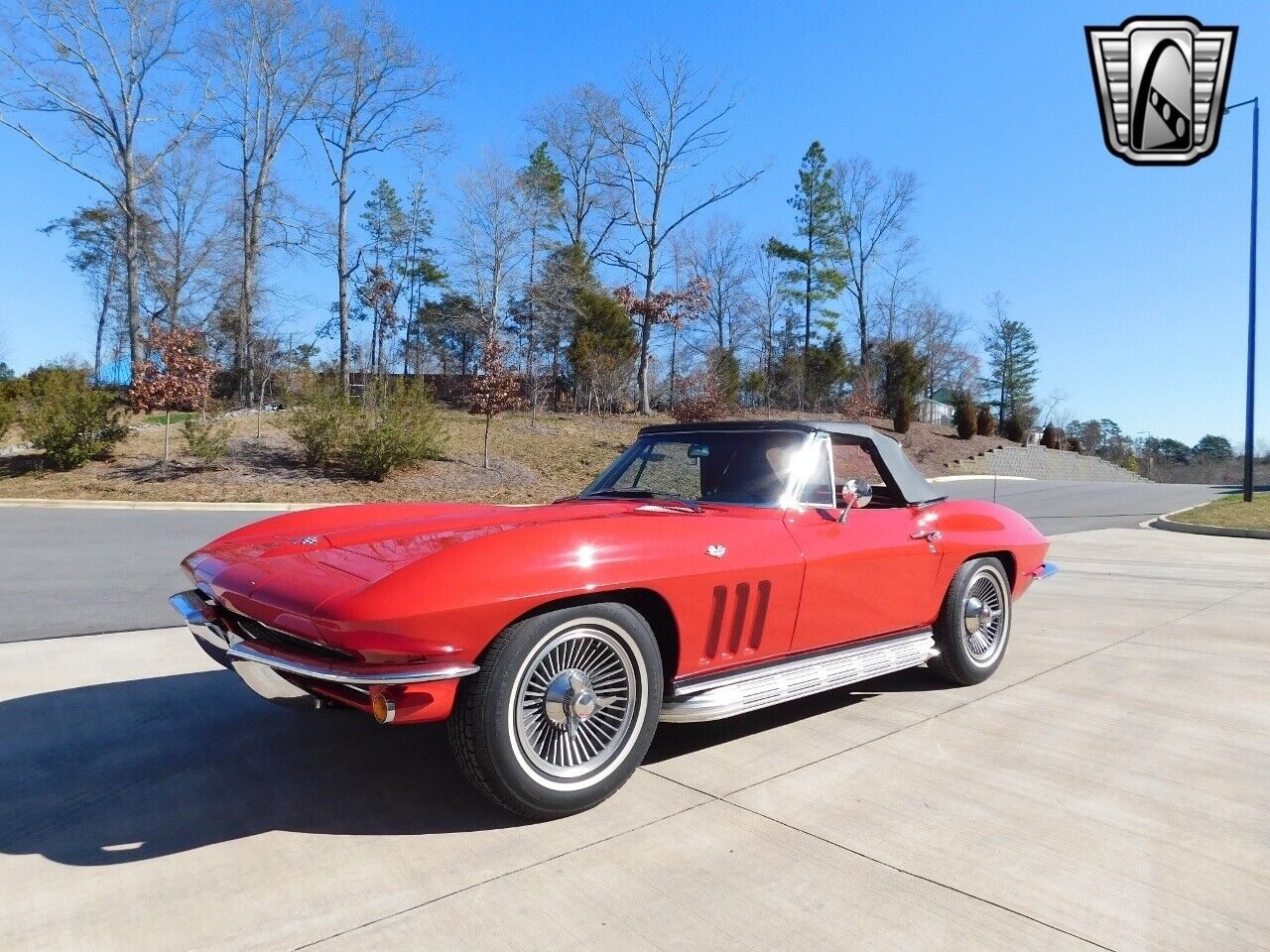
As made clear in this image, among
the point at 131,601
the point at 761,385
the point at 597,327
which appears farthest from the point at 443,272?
the point at 131,601

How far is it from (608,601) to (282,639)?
1.09 m

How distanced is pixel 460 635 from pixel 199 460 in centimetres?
1887

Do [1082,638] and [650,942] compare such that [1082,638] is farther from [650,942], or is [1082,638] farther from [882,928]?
[650,942]

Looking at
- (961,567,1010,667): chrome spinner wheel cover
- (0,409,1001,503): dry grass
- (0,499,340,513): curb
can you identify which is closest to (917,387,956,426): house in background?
(0,409,1001,503): dry grass

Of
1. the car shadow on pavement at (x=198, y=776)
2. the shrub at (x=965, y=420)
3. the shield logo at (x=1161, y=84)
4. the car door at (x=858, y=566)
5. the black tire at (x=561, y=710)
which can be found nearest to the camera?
the black tire at (x=561, y=710)

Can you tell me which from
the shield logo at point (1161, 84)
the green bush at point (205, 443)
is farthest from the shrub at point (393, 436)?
the shield logo at point (1161, 84)

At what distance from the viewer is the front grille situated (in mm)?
2564

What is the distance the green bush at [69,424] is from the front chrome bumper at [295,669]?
1872 cm

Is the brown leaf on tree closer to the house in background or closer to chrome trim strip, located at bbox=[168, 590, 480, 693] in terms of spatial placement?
chrome trim strip, located at bbox=[168, 590, 480, 693]

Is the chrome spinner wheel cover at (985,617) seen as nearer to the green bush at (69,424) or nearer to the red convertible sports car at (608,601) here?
the red convertible sports car at (608,601)

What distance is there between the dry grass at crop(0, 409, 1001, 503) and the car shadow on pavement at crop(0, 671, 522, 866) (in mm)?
13292

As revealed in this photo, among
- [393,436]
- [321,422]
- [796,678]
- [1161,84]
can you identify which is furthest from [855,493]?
[321,422]

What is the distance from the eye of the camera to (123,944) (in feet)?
6.68

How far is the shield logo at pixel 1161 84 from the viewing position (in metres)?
5.81
